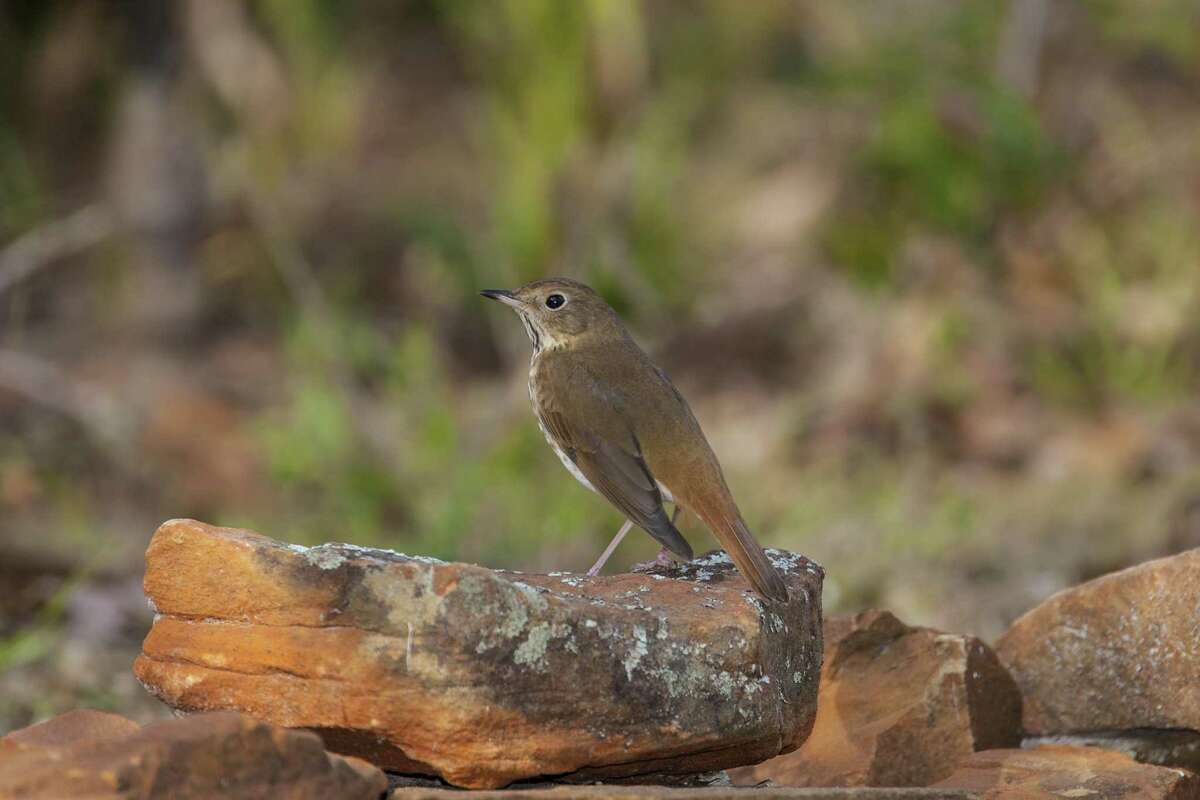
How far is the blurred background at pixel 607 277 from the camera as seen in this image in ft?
26.7

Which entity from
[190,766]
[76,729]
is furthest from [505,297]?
[190,766]

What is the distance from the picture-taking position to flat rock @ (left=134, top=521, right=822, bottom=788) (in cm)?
355

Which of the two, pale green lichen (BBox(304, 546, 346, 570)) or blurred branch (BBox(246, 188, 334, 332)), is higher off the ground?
blurred branch (BBox(246, 188, 334, 332))

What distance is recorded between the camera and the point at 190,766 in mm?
3105

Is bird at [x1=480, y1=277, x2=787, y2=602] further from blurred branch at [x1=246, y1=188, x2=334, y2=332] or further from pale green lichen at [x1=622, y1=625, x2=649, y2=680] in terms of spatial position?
blurred branch at [x1=246, y1=188, x2=334, y2=332]

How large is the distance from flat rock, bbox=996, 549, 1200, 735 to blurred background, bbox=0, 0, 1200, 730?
2190 millimetres

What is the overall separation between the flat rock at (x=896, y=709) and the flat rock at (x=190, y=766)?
1.59 m

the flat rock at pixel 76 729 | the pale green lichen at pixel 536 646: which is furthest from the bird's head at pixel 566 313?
the flat rock at pixel 76 729

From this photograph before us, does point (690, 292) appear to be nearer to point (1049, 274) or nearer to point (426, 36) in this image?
point (1049, 274)

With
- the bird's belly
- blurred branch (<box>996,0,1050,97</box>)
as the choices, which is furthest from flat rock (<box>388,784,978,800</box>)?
blurred branch (<box>996,0,1050,97</box>)

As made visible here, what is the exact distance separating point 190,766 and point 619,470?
2.06m

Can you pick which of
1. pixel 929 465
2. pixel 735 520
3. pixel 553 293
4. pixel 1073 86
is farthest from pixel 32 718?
pixel 1073 86

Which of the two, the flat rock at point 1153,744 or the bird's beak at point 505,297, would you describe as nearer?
the flat rock at point 1153,744

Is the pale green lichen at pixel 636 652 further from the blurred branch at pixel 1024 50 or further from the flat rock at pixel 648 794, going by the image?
the blurred branch at pixel 1024 50
